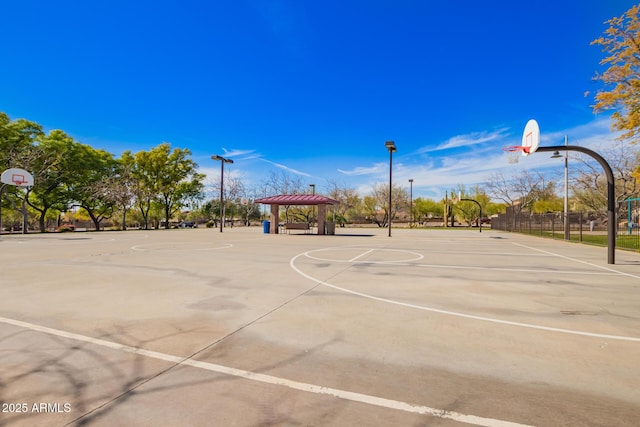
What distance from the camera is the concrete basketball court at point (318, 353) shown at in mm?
2357

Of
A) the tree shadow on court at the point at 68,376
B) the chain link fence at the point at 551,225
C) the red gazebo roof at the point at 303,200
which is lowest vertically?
the tree shadow on court at the point at 68,376

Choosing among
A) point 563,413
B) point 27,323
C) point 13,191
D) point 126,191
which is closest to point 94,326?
point 27,323

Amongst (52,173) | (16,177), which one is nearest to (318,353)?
(16,177)

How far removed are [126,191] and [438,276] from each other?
41203 mm

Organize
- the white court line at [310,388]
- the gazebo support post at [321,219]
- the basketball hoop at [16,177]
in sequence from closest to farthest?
the white court line at [310,388], the basketball hoop at [16,177], the gazebo support post at [321,219]

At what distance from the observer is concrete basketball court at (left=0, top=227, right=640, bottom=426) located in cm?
236

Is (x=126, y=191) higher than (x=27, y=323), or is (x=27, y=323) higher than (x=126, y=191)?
(x=126, y=191)

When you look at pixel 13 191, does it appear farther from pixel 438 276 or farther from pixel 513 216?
pixel 513 216

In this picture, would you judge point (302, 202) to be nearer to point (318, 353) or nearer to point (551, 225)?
point (318, 353)

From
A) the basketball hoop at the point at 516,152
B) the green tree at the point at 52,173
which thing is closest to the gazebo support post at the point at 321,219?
the basketball hoop at the point at 516,152

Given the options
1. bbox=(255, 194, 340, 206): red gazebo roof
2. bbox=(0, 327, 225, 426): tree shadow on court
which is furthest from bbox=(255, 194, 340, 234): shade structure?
bbox=(0, 327, 225, 426): tree shadow on court

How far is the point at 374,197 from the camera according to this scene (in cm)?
6200

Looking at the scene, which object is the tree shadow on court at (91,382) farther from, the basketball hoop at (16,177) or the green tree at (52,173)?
the green tree at (52,173)

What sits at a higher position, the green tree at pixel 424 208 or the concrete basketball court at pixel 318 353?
the green tree at pixel 424 208
